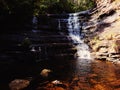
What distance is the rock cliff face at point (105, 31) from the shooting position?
2377 cm

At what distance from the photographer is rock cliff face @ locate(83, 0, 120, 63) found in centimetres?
2377

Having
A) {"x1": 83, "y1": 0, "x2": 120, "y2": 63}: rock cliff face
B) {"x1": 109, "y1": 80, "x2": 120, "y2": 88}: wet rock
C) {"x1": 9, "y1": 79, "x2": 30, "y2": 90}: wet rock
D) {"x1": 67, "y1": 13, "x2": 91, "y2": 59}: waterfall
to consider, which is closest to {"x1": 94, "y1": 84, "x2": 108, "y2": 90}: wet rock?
{"x1": 109, "y1": 80, "x2": 120, "y2": 88}: wet rock

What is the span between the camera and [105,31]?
27.5m

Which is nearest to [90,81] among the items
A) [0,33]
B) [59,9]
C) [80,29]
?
[0,33]

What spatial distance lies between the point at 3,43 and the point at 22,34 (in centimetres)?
318

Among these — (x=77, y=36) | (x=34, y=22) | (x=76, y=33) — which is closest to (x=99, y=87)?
(x=77, y=36)

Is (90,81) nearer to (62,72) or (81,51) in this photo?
(62,72)

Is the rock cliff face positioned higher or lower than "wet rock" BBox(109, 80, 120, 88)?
higher

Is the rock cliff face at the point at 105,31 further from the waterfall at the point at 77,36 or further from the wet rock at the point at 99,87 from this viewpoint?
the wet rock at the point at 99,87

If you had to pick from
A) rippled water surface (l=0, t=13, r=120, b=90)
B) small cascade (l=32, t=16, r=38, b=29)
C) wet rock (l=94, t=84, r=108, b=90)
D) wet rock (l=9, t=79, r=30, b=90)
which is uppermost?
small cascade (l=32, t=16, r=38, b=29)

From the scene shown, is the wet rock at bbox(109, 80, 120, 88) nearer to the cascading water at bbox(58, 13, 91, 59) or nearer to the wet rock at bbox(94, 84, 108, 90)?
the wet rock at bbox(94, 84, 108, 90)

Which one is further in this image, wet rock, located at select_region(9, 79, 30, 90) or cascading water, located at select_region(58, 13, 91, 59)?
cascading water, located at select_region(58, 13, 91, 59)

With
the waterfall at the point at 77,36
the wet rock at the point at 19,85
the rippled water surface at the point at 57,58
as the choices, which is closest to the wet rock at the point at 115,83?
the rippled water surface at the point at 57,58

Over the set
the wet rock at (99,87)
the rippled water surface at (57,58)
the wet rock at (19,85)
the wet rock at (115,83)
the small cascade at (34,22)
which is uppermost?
the small cascade at (34,22)
